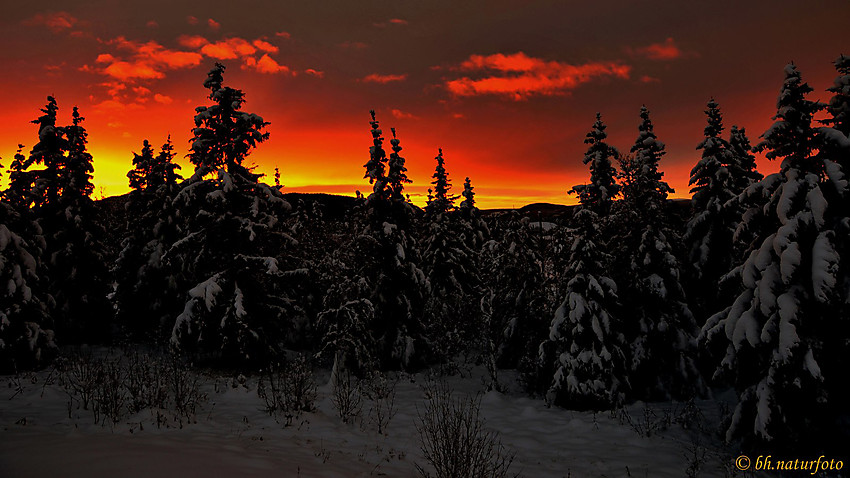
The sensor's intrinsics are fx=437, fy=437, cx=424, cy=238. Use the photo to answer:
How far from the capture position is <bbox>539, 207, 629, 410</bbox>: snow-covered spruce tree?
48.0 ft

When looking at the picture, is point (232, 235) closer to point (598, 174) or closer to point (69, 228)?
point (69, 228)

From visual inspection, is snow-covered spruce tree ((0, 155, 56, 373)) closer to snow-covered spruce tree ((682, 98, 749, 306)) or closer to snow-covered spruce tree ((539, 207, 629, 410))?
snow-covered spruce tree ((539, 207, 629, 410))

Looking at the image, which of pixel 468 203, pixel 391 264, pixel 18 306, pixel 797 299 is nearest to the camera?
pixel 797 299

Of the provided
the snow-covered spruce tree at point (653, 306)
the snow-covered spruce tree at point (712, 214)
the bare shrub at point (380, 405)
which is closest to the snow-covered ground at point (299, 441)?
the bare shrub at point (380, 405)

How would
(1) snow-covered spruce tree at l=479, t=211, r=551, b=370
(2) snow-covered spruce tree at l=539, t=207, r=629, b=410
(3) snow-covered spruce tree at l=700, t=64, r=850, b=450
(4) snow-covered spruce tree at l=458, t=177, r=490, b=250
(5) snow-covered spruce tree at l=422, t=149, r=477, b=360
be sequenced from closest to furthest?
(3) snow-covered spruce tree at l=700, t=64, r=850, b=450, (2) snow-covered spruce tree at l=539, t=207, r=629, b=410, (1) snow-covered spruce tree at l=479, t=211, r=551, b=370, (5) snow-covered spruce tree at l=422, t=149, r=477, b=360, (4) snow-covered spruce tree at l=458, t=177, r=490, b=250

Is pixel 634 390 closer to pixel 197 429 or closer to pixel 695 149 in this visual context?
pixel 695 149

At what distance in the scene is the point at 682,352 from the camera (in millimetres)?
16203

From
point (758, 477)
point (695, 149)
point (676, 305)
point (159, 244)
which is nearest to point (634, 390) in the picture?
point (676, 305)

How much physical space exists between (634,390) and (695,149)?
11638mm

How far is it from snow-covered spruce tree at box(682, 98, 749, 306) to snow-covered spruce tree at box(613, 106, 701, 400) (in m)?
3.39

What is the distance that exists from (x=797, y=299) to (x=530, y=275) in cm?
1287

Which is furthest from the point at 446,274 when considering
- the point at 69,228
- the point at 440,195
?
the point at 69,228

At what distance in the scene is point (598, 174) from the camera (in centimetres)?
1609

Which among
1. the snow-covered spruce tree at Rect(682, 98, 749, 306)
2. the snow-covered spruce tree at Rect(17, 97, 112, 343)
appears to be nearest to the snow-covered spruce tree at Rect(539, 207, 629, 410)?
the snow-covered spruce tree at Rect(682, 98, 749, 306)
